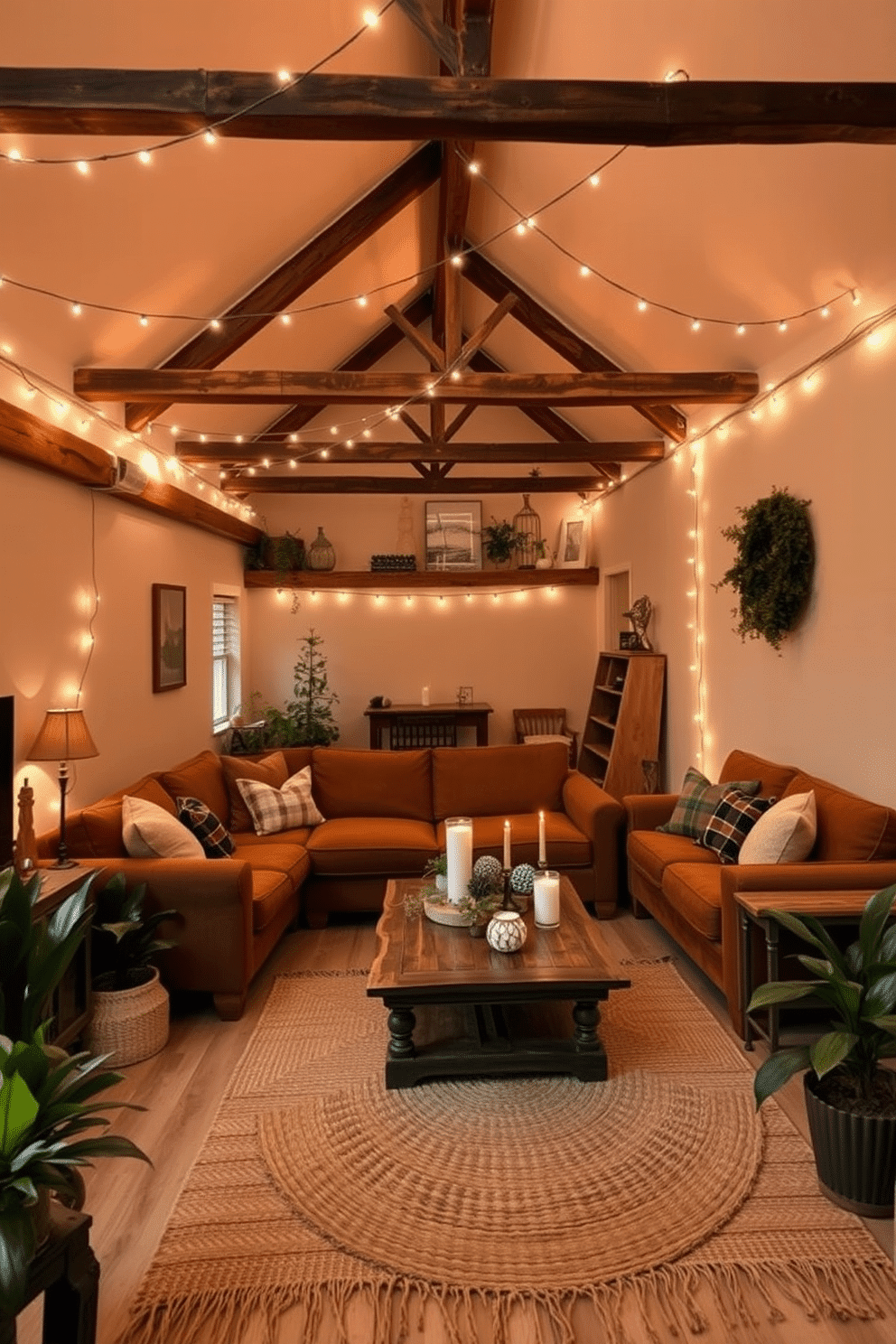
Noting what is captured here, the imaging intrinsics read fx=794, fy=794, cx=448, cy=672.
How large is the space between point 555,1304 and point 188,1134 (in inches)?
48.2

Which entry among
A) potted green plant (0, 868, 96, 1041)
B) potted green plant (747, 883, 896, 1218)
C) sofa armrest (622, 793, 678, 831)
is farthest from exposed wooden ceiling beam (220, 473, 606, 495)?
potted green plant (747, 883, 896, 1218)

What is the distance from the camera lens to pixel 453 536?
7.71 m

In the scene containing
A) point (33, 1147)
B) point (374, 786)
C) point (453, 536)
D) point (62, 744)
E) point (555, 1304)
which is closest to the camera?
point (33, 1147)

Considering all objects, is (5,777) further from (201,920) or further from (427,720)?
(427,720)

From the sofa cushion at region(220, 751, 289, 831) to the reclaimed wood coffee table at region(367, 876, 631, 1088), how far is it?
182cm

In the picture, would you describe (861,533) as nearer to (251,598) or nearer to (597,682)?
(597,682)

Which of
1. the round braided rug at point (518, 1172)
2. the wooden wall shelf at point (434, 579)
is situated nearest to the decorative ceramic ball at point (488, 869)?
the round braided rug at point (518, 1172)

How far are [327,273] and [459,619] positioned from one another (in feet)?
11.5

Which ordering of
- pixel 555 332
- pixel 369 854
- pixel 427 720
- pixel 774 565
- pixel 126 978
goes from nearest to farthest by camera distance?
1. pixel 126 978
2. pixel 774 565
3. pixel 369 854
4. pixel 555 332
5. pixel 427 720

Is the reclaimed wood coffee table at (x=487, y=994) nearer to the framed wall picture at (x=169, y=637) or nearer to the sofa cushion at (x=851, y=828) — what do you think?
the sofa cushion at (x=851, y=828)

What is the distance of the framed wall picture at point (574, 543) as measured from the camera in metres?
7.64

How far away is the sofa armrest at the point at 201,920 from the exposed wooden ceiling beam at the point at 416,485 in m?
4.42

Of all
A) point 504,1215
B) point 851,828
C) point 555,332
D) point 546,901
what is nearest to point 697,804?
point 851,828

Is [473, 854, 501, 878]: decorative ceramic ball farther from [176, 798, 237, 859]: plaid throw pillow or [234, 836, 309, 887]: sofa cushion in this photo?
[176, 798, 237, 859]: plaid throw pillow
